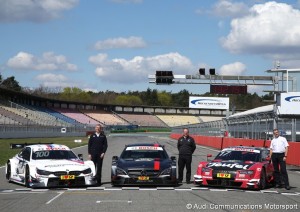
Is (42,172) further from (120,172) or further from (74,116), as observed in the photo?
(74,116)

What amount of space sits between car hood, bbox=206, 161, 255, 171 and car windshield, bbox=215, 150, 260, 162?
515 millimetres

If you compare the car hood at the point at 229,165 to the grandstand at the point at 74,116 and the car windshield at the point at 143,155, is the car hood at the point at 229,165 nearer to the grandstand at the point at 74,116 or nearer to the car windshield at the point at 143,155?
the car windshield at the point at 143,155

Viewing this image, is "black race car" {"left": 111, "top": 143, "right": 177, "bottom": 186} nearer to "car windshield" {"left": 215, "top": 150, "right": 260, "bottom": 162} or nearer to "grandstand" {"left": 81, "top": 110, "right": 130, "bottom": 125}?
"car windshield" {"left": 215, "top": 150, "right": 260, "bottom": 162}

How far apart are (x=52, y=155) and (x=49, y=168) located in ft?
4.24

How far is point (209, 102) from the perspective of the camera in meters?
98.4

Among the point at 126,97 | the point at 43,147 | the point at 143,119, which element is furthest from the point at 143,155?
the point at 126,97

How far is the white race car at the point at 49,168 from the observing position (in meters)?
13.9

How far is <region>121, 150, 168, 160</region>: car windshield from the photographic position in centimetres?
1529

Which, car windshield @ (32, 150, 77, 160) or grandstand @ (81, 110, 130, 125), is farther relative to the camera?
grandstand @ (81, 110, 130, 125)

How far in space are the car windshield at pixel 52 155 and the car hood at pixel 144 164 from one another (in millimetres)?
1709

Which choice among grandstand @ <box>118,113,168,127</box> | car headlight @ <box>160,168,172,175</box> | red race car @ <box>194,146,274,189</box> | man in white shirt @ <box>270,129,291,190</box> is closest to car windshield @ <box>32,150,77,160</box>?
car headlight @ <box>160,168,172,175</box>

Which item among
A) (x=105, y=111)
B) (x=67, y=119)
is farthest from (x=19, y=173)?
(x=105, y=111)

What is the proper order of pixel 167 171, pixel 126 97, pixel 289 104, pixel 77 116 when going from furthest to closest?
pixel 126 97 → pixel 77 116 → pixel 289 104 → pixel 167 171

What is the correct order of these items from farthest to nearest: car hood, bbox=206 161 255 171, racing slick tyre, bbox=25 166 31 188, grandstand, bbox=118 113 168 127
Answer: grandstand, bbox=118 113 168 127 < racing slick tyre, bbox=25 166 31 188 < car hood, bbox=206 161 255 171
